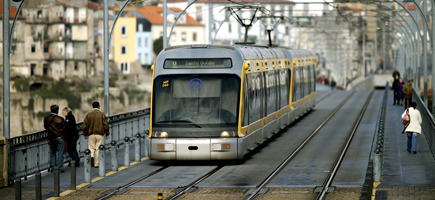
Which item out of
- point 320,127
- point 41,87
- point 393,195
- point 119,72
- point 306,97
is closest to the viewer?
point 393,195

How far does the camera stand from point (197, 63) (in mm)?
17625

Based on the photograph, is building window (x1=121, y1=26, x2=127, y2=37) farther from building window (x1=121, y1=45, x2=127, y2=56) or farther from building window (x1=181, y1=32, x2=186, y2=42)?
building window (x1=181, y1=32, x2=186, y2=42)

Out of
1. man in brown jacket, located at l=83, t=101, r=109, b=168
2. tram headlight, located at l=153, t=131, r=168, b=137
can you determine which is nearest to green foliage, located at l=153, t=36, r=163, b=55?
tram headlight, located at l=153, t=131, r=168, b=137

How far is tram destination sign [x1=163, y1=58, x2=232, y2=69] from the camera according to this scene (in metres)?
17.6

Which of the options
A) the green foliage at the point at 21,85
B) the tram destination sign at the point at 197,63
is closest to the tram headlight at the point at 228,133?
the tram destination sign at the point at 197,63

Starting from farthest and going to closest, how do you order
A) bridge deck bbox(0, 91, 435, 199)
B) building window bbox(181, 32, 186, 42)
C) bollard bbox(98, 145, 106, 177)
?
building window bbox(181, 32, 186, 42) < bollard bbox(98, 145, 106, 177) < bridge deck bbox(0, 91, 435, 199)

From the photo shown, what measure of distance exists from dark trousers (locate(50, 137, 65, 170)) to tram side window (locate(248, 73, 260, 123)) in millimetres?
5033

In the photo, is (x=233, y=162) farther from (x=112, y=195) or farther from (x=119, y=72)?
(x=119, y=72)

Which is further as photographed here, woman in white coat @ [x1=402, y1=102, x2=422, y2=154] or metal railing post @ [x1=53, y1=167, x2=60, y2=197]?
woman in white coat @ [x1=402, y1=102, x2=422, y2=154]

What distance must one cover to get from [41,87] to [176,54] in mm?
88327

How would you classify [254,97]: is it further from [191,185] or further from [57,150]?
[57,150]

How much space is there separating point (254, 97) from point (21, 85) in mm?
87148

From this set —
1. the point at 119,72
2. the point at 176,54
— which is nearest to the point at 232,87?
the point at 176,54

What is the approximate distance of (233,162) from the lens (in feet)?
59.5
